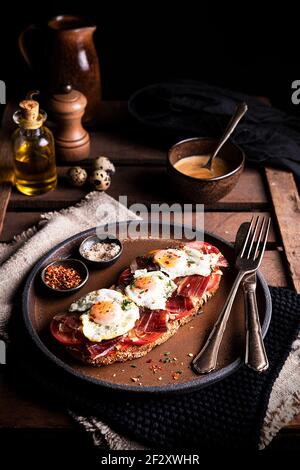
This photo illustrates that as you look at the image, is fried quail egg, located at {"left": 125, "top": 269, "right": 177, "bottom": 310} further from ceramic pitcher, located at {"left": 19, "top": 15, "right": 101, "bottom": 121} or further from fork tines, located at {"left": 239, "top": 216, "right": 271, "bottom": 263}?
ceramic pitcher, located at {"left": 19, "top": 15, "right": 101, "bottom": 121}

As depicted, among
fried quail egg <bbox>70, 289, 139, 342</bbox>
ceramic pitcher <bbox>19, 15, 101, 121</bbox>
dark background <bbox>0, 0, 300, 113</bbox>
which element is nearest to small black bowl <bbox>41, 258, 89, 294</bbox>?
fried quail egg <bbox>70, 289, 139, 342</bbox>

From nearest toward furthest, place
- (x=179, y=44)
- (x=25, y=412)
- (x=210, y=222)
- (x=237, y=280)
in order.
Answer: (x=25, y=412) → (x=237, y=280) → (x=210, y=222) → (x=179, y=44)

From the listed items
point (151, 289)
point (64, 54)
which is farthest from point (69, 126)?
point (151, 289)

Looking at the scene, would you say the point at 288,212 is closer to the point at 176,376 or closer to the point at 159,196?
the point at 159,196

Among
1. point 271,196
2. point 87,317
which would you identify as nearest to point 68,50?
point 271,196

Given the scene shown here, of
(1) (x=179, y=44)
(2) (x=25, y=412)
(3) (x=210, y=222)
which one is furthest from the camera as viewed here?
(1) (x=179, y=44)

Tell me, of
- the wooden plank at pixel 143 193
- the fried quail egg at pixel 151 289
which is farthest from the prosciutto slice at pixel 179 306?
the wooden plank at pixel 143 193
